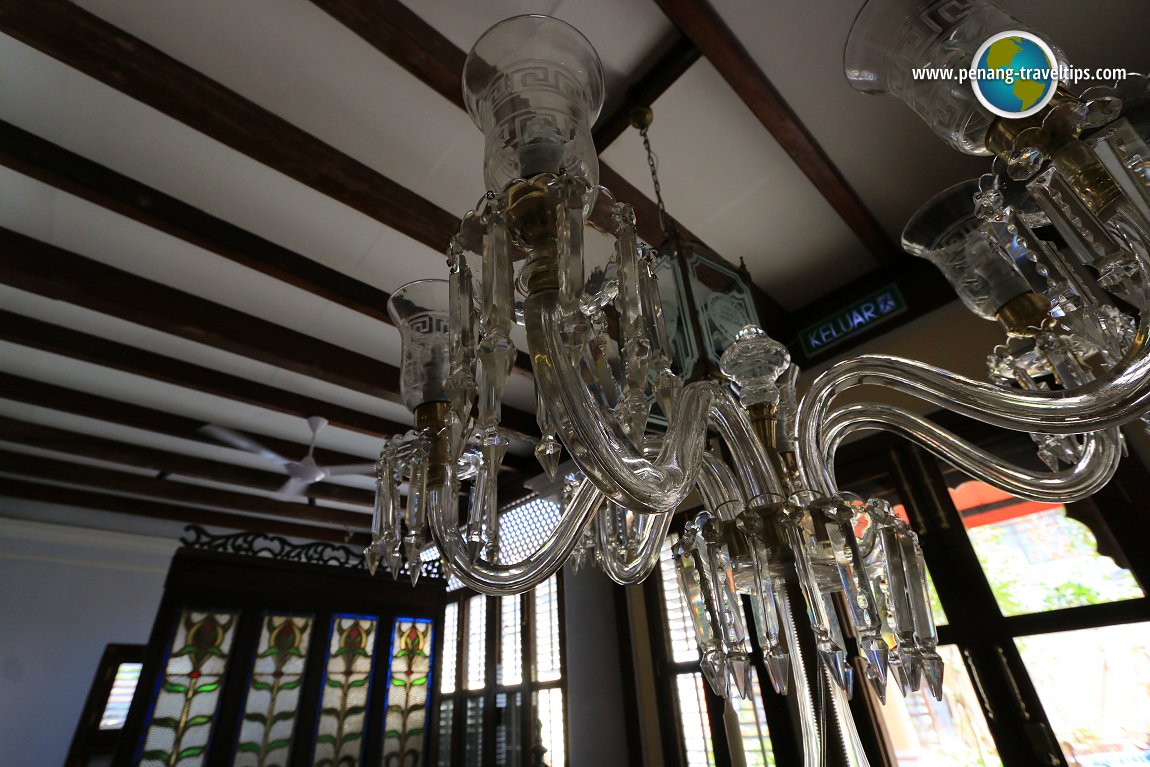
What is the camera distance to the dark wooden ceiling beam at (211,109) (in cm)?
140

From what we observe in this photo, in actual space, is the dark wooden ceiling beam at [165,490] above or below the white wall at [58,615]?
above

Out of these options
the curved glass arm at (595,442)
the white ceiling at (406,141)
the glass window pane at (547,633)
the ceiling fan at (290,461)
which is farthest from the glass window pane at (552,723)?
the curved glass arm at (595,442)

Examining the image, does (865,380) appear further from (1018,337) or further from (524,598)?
(524,598)

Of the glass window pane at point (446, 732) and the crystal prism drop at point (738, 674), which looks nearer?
the crystal prism drop at point (738, 674)

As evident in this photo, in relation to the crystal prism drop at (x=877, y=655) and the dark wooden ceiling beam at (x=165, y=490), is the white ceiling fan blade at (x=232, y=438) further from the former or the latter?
the crystal prism drop at (x=877, y=655)

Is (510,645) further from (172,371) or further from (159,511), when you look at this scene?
(159,511)

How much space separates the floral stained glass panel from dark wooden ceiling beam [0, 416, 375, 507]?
1.30 meters

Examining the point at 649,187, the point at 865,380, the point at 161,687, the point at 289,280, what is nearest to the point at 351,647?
the point at 161,687

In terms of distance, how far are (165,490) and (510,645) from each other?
3.42 meters

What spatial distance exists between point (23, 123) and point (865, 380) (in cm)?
255

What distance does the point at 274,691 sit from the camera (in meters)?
3.40

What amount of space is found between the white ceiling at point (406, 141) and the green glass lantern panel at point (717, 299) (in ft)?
2.81

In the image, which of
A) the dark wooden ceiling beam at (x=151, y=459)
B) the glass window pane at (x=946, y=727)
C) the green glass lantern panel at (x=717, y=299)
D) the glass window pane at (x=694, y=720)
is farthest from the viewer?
the dark wooden ceiling beam at (x=151, y=459)

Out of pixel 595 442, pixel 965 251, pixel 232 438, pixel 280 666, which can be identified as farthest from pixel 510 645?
pixel 595 442
